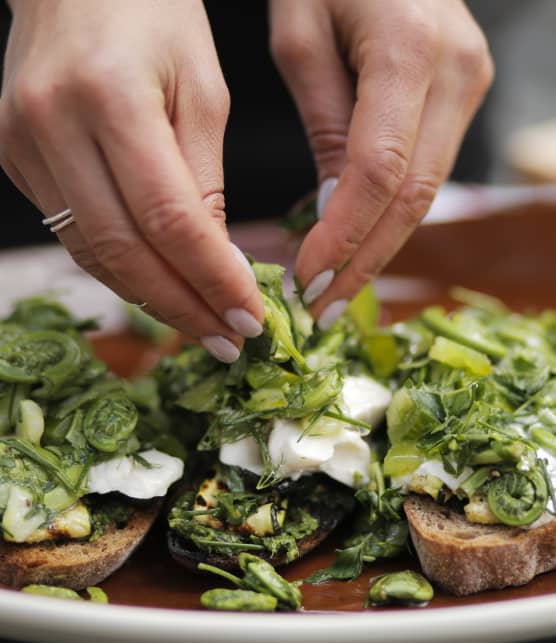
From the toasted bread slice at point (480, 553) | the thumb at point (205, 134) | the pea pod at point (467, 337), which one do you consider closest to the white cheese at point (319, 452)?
the toasted bread slice at point (480, 553)

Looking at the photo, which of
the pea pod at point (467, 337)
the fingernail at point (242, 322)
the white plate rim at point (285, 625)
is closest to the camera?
the white plate rim at point (285, 625)

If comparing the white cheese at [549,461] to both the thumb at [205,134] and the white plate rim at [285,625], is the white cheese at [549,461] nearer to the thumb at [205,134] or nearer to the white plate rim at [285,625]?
the white plate rim at [285,625]

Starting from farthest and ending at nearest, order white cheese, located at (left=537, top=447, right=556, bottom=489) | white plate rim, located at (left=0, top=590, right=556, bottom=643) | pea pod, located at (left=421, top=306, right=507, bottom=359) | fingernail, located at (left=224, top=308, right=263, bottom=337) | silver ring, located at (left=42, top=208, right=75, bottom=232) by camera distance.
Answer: pea pod, located at (left=421, top=306, right=507, bottom=359) → white cheese, located at (left=537, top=447, right=556, bottom=489) → fingernail, located at (left=224, top=308, right=263, bottom=337) → silver ring, located at (left=42, top=208, right=75, bottom=232) → white plate rim, located at (left=0, top=590, right=556, bottom=643)

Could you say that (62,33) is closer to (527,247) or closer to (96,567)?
(96,567)

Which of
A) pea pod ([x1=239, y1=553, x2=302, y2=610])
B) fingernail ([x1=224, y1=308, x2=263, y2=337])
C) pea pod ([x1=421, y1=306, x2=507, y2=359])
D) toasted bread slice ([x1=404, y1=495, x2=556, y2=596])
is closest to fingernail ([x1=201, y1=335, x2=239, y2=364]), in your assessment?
fingernail ([x1=224, y1=308, x2=263, y2=337])

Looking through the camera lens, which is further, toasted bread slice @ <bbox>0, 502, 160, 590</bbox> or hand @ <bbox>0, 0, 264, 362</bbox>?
toasted bread slice @ <bbox>0, 502, 160, 590</bbox>

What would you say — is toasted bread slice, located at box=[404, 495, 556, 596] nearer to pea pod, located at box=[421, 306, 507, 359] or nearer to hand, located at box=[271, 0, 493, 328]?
pea pod, located at box=[421, 306, 507, 359]

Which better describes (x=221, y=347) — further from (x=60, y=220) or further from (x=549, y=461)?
(x=549, y=461)
